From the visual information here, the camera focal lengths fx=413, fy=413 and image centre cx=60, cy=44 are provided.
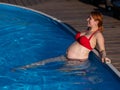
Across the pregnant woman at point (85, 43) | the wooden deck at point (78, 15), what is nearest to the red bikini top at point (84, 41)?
the pregnant woman at point (85, 43)

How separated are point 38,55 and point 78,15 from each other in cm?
566

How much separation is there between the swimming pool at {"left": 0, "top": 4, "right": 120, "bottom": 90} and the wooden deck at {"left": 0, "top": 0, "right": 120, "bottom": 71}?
0.71 metres

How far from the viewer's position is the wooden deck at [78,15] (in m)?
9.63

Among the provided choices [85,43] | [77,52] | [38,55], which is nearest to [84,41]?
[85,43]

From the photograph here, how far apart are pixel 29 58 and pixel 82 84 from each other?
7.64 feet

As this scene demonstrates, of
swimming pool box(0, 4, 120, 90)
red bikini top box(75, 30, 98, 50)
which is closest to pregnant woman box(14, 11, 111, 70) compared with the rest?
red bikini top box(75, 30, 98, 50)

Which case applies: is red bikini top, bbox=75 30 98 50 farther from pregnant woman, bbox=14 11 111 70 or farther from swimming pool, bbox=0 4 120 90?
swimming pool, bbox=0 4 120 90

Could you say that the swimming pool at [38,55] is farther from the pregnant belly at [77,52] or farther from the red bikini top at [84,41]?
the red bikini top at [84,41]

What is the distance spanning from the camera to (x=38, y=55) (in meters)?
9.43

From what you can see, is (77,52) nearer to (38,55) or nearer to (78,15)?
(38,55)

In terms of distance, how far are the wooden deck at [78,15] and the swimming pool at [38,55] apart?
71cm

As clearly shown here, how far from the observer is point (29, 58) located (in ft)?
30.3

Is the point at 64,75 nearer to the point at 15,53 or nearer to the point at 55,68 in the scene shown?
the point at 55,68

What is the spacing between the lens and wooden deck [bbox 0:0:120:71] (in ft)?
31.6
